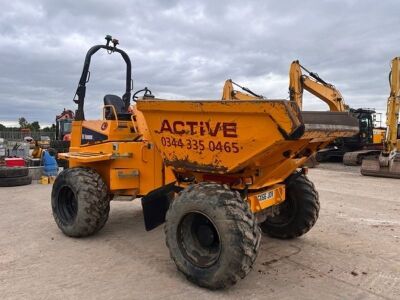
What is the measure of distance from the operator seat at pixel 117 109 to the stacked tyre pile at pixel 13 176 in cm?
557

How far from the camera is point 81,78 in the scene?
6.07 m

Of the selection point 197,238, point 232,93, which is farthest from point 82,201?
point 232,93

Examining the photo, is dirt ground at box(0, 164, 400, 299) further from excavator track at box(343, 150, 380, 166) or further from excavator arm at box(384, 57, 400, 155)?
excavator track at box(343, 150, 380, 166)

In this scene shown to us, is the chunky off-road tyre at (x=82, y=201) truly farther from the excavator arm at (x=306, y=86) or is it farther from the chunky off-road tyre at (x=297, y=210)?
the excavator arm at (x=306, y=86)

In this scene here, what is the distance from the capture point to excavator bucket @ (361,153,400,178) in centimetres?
1317

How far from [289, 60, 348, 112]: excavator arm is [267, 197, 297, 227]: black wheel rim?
5.71 meters

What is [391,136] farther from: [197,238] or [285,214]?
[197,238]

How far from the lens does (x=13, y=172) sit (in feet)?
34.0

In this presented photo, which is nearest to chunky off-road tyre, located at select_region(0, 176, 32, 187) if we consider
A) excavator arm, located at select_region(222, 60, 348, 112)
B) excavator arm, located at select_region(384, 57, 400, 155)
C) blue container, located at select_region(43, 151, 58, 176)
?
blue container, located at select_region(43, 151, 58, 176)

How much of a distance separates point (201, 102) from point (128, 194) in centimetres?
210

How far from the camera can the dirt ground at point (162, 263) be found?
3713 millimetres

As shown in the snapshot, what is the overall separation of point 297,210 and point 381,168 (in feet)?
31.7

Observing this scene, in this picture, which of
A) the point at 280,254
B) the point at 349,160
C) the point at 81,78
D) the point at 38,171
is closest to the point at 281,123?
the point at 280,254

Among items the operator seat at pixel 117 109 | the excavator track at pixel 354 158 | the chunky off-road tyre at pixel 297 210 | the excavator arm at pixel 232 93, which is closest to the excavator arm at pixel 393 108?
the excavator track at pixel 354 158
